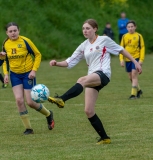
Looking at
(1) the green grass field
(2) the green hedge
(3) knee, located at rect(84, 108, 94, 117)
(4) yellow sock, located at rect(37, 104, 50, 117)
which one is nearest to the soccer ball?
(3) knee, located at rect(84, 108, 94, 117)

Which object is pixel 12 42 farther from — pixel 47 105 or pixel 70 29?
pixel 70 29

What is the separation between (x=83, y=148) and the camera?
832 centimetres

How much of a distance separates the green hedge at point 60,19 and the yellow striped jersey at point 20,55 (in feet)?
72.6

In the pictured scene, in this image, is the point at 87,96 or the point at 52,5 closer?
the point at 87,96

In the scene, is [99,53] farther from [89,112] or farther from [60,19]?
[60,19]

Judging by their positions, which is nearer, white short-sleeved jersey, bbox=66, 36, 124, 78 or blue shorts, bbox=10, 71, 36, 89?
white short-sleeved jersey, bbox=66, 36, 124, 78

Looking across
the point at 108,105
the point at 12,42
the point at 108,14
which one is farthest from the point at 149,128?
the point at 108,14

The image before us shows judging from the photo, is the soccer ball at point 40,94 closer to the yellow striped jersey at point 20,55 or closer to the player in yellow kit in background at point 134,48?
the yellow striped jersey at point 20,55

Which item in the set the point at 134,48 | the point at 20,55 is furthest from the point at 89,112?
the point at 134,48

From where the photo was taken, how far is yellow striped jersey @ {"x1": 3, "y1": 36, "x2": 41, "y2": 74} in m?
10.1

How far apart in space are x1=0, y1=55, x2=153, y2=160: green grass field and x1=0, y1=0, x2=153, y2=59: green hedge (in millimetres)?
17475

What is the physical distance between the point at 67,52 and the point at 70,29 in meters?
2.97

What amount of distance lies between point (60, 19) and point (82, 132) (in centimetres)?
2750

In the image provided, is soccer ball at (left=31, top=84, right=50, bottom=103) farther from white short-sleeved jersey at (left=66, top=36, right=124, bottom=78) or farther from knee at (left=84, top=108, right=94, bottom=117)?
white short-sleeved jersey at (left=66, top=36, right=124, bottom=78)
